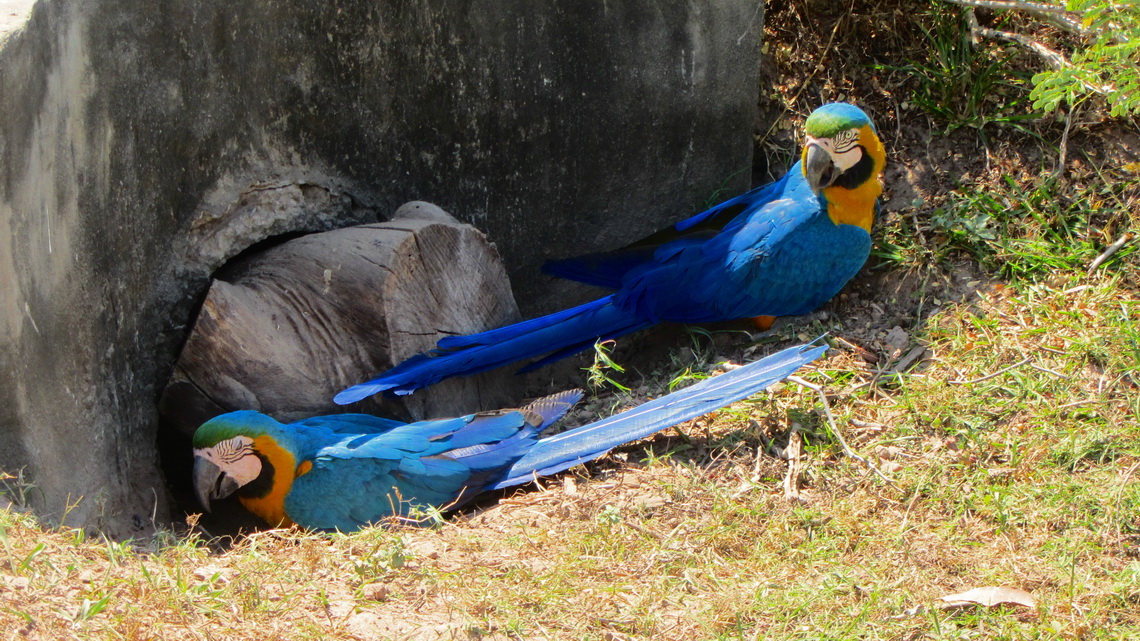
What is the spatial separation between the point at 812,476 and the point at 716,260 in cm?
98

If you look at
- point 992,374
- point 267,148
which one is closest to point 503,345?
point 267,148

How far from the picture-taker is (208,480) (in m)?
2.82

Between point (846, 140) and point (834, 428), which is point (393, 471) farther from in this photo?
point (846, 140)

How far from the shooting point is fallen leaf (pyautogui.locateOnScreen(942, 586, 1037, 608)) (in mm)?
2152

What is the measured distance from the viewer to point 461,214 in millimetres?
3525

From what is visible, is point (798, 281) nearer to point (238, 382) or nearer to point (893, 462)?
point (893, 462)

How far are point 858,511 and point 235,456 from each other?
1655 mm

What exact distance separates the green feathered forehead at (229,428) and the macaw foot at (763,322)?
172cm

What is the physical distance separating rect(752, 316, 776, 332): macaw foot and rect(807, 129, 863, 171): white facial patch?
58 centimetres

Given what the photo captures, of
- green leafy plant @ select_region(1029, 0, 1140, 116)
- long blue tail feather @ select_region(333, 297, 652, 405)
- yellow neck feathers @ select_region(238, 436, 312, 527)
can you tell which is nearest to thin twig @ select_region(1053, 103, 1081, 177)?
green leafy plant @ select_region(1029, 0, 1140, 116)

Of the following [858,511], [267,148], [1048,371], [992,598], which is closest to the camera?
[992,598]

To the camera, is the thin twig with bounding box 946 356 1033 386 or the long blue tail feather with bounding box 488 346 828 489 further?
the thin twig with bounding box 946 356 1033 386

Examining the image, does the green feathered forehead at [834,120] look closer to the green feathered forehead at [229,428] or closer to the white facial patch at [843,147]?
the white facial patch at [843,147]

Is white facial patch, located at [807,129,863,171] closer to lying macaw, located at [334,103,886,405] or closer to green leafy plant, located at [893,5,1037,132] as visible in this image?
lying macaw, located at [334,103,886,405]
